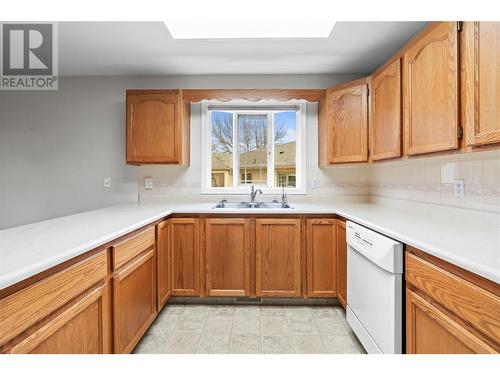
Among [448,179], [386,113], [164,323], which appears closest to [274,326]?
[164,323]

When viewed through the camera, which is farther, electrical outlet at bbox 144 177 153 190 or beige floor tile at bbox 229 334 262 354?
electrical outlet at bbox 144 177 153 190

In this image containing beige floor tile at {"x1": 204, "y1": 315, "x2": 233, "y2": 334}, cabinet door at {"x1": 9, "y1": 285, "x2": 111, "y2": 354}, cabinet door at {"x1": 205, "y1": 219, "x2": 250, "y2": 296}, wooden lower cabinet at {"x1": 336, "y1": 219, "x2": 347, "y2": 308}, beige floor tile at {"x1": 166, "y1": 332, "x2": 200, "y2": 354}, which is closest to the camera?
cabinet door at {"x1": 9, "y1": 285, "x2": 111, "y2": 354}

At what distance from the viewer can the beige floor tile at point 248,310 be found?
2236 mm

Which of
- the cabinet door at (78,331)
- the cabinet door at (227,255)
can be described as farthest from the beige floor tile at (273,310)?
the cabinet door at (78,331)

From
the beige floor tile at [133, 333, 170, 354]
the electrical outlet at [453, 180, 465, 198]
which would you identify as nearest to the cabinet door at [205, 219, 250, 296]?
the beige floor tile at [133, 333, 170, 354]

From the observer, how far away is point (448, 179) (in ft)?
5.80

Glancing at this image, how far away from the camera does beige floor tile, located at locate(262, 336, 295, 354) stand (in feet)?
5.70

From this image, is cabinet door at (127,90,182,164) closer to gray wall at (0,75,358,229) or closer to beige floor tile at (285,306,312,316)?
gray wall at (0,75,358,229)

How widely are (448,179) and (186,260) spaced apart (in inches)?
80.7

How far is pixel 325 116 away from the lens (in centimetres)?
269

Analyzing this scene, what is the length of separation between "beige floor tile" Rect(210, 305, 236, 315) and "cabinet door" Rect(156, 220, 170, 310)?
398 millimetres

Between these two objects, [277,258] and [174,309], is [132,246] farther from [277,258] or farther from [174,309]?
[277,258]

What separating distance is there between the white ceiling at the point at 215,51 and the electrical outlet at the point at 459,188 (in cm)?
119

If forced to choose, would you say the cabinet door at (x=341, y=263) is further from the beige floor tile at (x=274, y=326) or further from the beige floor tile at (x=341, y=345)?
the beige floor tile at (x=274, y=326)
